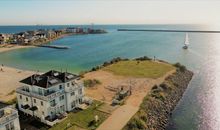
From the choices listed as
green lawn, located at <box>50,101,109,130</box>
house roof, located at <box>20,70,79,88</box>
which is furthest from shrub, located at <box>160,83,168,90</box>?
house roof, located at <box>20,70,79,88</box>

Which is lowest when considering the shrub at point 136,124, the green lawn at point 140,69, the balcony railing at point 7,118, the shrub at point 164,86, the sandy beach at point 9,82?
the sandy beach at point 9,82

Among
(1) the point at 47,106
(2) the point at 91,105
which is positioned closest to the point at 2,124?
(1) the point at 47,106

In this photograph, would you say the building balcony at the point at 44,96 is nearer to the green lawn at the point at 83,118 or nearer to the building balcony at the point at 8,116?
the green lawn at the point at 83,118

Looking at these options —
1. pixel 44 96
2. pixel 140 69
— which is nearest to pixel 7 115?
pixel 44 96

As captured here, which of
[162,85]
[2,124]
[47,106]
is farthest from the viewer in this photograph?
[162,85]

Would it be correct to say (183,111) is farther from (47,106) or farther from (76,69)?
(76,69)

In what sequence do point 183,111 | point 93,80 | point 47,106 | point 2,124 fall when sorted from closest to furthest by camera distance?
point 2,124
point 47,106
point 183,111
point 93,80

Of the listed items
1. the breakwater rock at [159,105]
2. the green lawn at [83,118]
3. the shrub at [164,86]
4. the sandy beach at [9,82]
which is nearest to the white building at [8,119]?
the green lawn at [83,118]
